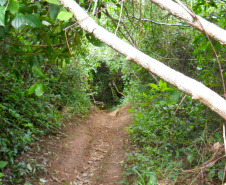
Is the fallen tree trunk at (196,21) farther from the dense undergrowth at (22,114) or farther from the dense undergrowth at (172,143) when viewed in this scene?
the dense undergrowth at (172,143)

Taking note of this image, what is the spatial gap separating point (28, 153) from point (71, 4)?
10.4 feet

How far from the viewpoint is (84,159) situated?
467 cm

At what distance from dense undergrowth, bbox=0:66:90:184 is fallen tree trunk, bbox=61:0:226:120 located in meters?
1.01

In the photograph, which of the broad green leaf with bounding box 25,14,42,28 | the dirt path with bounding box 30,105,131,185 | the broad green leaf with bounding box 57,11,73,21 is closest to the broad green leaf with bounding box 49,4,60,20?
the broad green leaf with bounding box 25,14,42,28

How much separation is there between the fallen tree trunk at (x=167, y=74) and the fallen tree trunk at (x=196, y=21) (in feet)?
1.20

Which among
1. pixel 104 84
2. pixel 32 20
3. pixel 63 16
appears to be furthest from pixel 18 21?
pixel 104 84

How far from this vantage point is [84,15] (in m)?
1.40

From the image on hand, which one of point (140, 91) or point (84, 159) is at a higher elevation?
point (140, 91)

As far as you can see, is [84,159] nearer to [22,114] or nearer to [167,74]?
[22,114]

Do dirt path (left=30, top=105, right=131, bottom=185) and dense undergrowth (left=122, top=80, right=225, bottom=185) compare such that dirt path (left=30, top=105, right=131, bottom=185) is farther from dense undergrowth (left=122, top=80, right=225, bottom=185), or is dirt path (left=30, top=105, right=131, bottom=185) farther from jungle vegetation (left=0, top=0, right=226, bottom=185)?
dense undergrowth (left=122, top=80, right=225, bottom=185)

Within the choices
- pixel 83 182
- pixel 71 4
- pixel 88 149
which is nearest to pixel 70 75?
pixel 88 149

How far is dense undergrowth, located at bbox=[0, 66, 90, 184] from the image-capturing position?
3.18m

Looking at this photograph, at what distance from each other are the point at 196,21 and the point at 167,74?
444 millimetres

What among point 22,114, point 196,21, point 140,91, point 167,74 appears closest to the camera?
point 167,74
